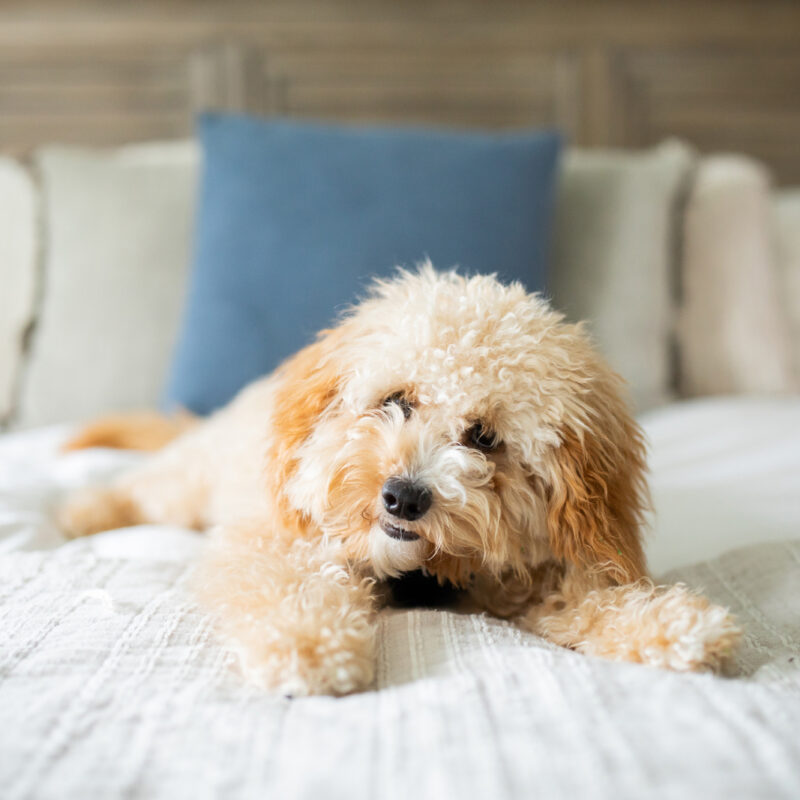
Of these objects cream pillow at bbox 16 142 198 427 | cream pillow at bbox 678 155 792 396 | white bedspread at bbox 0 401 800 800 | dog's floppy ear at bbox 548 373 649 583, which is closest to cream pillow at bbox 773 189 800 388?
cream pillow at bbox 678 155 792 396

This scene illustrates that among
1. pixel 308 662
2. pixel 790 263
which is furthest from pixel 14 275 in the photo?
pixel 790 263

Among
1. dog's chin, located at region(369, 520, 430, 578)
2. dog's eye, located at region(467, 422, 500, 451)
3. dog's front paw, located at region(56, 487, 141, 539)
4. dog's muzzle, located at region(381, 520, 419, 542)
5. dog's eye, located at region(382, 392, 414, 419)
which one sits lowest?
dog's front paw, located at region(56, 487, 141, 539)

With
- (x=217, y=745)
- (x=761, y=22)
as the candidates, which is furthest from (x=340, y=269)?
(x=761, y=22)

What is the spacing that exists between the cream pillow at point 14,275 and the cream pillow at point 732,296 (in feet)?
6.32

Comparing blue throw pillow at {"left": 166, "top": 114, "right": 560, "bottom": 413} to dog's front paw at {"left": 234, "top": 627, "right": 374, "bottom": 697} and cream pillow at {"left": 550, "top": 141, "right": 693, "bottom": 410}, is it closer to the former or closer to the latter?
cream pillow at {"left": 550, "top": 141, "right": 693, "bottom": 410}

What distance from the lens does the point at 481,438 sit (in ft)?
3.80

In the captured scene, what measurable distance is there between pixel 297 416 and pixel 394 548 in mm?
252

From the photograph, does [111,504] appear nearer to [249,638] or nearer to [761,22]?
[249,638]

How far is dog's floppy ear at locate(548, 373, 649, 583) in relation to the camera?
3.63ft

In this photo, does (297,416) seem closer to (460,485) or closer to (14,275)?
(460,485)

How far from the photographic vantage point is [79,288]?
7.72ft

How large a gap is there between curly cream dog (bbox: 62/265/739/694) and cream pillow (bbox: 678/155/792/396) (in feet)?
4.19

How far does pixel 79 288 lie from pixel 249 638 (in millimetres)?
1696

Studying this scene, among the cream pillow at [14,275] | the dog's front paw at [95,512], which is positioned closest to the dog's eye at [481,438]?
the dog's front paw at [95,512]
